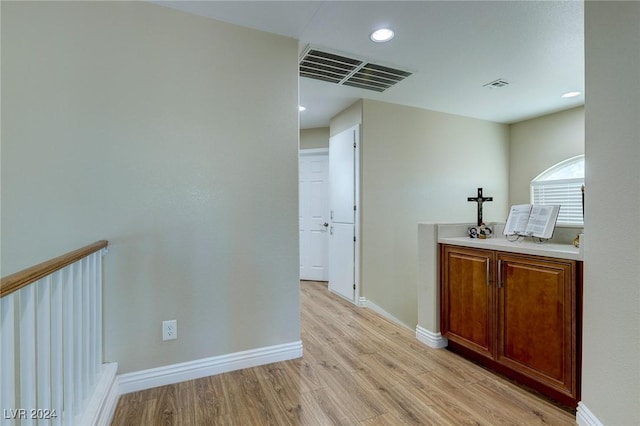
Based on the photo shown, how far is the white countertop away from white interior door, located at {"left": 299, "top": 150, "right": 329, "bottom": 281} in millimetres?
2679

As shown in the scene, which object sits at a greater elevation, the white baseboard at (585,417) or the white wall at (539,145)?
the white wall at (539,145)

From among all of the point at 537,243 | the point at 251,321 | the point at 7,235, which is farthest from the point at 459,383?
the point at 7,235

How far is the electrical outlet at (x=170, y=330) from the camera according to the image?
1983 mm

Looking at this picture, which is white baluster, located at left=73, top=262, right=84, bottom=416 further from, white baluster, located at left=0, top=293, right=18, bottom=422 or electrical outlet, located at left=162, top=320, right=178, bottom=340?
white baluster, located at left=0, top=293, right=18, bottom=422

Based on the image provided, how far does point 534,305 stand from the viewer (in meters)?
1.86

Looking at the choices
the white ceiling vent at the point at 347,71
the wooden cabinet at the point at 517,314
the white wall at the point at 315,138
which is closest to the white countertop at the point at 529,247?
the wooden cabinet at the point at 517,314

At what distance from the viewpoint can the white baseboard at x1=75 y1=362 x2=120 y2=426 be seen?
1.43 meters

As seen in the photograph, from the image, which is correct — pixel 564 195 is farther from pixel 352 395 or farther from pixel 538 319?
pixel 352 395

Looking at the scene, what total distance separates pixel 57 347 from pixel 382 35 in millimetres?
2736

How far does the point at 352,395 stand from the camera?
73.1 inches

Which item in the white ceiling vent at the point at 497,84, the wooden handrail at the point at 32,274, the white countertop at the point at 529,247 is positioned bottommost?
the white countertop at the point at 529,247

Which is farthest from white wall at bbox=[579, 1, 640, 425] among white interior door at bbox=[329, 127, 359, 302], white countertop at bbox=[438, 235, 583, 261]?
white interior door at bbox=[329, 127, 359, 302]

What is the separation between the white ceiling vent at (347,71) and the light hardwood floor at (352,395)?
2538mm

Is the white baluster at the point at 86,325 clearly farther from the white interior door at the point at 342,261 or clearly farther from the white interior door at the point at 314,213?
the white interior door at the point at 314,213
